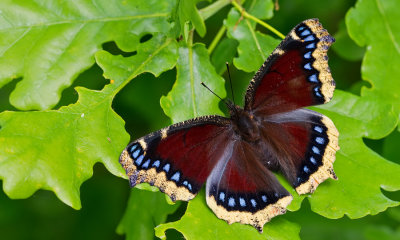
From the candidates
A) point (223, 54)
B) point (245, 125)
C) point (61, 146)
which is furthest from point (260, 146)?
point (61, 146)

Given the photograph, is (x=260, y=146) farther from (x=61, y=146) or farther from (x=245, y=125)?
(x=61, y=146)

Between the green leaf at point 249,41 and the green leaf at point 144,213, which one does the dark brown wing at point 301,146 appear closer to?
the green leaf at point 249,41

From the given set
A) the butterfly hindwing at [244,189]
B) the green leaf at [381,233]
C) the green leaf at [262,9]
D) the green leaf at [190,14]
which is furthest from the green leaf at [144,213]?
the green leaf at [381,233]

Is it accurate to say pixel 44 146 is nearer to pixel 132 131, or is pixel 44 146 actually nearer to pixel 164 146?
pixel 164 146

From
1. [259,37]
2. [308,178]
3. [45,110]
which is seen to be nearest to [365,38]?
[259,37]

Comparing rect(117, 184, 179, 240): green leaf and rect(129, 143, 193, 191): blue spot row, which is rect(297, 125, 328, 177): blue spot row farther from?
rect(117, 184, 179, 240): green leaf
